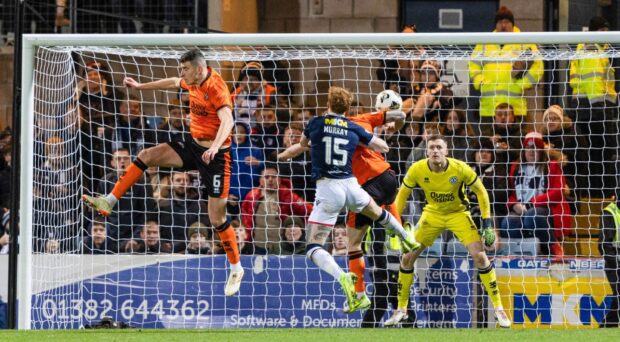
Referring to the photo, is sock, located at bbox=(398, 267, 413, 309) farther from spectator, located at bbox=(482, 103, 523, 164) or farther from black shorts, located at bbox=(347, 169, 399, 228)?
spectator, located at bbox=(482, 103, 523, 164)

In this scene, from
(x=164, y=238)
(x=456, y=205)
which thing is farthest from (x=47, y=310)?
(x=456, y=205)

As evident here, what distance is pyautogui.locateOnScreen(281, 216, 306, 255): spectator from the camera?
14164 millimetres

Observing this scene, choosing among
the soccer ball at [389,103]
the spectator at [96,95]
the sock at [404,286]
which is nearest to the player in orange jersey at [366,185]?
the soccer ball at [389,103]

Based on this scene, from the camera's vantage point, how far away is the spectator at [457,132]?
1418 centimetres

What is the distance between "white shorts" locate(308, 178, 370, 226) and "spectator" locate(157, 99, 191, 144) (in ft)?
10.2

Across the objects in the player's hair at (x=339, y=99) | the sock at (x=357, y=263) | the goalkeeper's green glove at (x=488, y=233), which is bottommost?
the sock at (x=357, y=263)

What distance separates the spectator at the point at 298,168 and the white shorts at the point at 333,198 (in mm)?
2478

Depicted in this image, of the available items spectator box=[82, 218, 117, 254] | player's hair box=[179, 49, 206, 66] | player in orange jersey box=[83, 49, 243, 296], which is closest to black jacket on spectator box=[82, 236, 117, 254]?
spectator box=[82, 218, 117, 254]

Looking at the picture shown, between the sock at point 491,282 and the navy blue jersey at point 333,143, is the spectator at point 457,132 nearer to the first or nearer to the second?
the sock at point 491,282

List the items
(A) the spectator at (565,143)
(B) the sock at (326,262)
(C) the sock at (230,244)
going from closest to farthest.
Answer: (B) the sock at (326,262)
(C) the sock at (230,244)
(A) the spectator at (565,143)

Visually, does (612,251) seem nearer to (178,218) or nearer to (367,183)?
(367,183)

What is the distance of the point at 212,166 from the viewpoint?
12.1 metres

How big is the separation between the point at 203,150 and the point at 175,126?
2.68 meters

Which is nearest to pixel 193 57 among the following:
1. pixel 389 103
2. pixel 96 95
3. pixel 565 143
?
pixel 389 103
